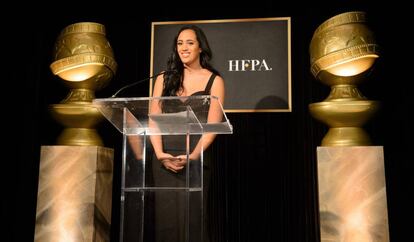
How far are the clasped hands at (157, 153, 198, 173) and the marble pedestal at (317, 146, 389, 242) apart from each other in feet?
3.95

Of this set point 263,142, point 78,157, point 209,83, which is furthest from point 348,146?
point 78,157

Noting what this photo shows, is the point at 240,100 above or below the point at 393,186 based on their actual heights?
above

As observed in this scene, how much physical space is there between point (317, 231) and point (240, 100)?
1.06 meters

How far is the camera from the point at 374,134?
3.01 meters

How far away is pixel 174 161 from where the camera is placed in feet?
5.98

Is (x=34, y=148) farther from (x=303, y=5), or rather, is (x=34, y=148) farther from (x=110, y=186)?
(x=303, y=5)

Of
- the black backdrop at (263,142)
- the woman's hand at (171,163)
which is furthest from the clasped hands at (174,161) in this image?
the black backdrop at (263,142)

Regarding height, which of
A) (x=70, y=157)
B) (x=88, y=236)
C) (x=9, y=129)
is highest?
(x=9, y=129)

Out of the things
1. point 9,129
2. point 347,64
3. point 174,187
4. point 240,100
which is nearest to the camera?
point 174,187

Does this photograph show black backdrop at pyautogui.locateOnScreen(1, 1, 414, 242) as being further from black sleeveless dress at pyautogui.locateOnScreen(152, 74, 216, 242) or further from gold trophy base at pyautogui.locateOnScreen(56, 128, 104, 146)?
black sleeveless dress at pyautogui.locateOnScreen(152, 74, 216, 242)

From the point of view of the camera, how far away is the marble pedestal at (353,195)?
8.52ft

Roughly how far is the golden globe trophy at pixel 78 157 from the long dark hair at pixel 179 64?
0.46 meters

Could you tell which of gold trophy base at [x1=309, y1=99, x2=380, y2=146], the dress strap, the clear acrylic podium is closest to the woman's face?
the dress strap

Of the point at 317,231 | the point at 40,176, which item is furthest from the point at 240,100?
the point at 40,176
